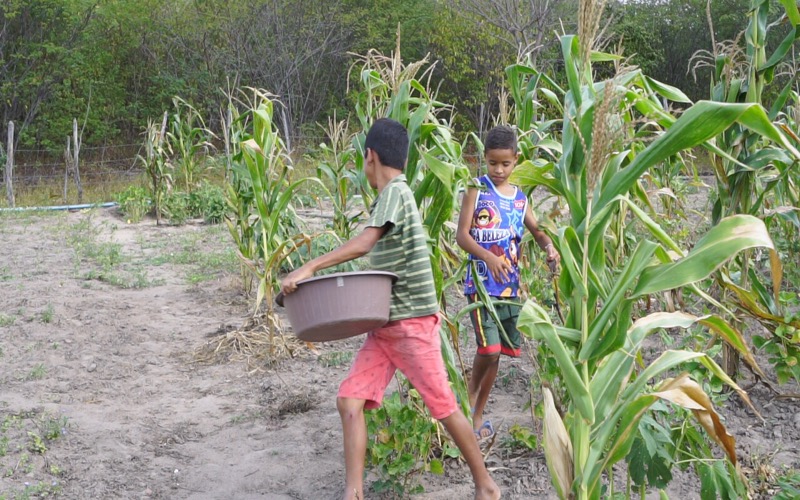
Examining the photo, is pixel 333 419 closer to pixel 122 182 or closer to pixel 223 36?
pixel 122 182

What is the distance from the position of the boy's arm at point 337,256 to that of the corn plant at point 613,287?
0.71 meters

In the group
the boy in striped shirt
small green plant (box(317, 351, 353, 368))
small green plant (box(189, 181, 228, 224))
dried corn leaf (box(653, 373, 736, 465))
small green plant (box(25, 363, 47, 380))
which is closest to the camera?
dried corn leaf (box(653, 373, 736, 465))

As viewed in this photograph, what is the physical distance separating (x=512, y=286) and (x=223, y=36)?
17699mm

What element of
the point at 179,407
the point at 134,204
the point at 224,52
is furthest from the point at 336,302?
the point at 224,52

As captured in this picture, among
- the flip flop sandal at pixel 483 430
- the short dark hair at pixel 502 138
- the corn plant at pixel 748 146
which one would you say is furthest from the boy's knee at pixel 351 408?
the corn plant at pixel 748 146

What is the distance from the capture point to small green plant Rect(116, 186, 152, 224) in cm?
1162

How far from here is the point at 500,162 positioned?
3.88 metres

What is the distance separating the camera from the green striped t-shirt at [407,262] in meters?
3.16

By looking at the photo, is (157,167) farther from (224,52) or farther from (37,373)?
(224,52)

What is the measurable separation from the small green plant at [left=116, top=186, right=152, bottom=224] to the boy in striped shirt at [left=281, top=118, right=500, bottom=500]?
9.13m

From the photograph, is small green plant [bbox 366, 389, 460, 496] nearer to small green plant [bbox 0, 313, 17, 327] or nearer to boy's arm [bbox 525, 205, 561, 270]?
boy's arm [bbox 525, 205, 561, 270]

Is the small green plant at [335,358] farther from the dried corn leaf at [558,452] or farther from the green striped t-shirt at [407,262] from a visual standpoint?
the dried corn leaf at [558,452]

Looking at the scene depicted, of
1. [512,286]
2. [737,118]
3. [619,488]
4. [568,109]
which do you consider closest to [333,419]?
[512,286]

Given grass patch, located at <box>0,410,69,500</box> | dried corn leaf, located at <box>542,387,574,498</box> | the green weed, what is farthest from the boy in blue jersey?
the green weed
